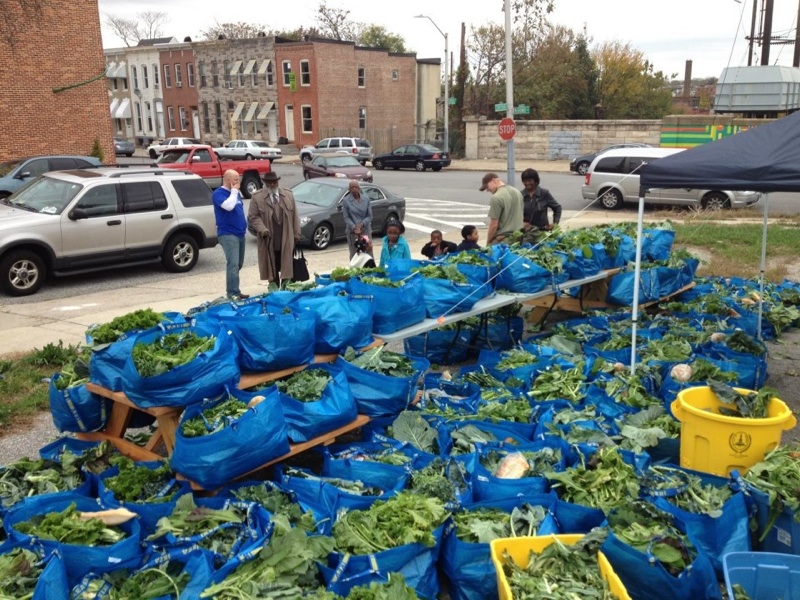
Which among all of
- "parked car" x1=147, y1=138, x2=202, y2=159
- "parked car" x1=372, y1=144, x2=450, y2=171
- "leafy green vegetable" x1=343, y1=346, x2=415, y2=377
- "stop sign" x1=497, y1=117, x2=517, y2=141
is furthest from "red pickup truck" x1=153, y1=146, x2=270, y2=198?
"leafy green vegetable" x1=343, y1=346, x2=415, y2=377

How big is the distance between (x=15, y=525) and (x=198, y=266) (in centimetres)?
1062

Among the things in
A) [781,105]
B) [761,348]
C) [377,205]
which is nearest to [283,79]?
[781,105]

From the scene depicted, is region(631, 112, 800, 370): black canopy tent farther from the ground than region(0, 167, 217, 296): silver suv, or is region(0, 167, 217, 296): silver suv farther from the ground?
region(631, 112, 800, 370): black canopy tent

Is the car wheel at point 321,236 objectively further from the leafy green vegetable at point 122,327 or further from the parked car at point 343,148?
the parked car at point 343,148

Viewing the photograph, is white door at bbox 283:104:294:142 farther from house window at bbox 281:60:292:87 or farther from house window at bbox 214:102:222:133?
house window at bbox 214:102:222:133

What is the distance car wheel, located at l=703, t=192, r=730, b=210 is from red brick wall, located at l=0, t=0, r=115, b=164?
2156 cm

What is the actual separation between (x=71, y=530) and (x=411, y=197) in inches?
915

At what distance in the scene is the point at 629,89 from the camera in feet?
175

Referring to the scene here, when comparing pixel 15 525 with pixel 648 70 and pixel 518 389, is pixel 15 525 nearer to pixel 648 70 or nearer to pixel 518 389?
pixel 518 389

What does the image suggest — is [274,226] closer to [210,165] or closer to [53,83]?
[210,165]

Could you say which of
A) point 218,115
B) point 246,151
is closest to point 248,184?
point 246,151

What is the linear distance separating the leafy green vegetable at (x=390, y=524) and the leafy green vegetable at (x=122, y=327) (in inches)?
83.9

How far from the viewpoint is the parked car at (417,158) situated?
3925 centimetres

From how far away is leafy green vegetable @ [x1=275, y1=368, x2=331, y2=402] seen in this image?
5160mm
